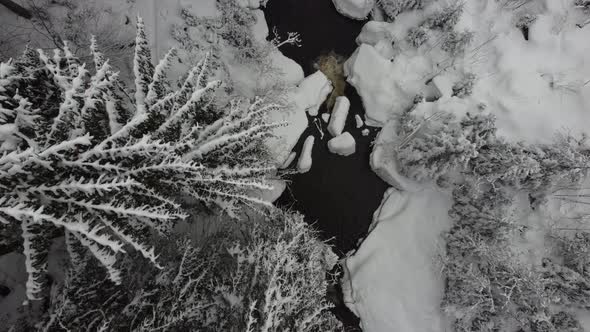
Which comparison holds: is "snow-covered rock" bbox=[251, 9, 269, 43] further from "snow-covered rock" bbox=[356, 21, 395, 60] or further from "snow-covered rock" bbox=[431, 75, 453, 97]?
"snow-covered rock" bbox=[431, 75, 453, 97]

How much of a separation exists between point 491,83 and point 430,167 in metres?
4.04

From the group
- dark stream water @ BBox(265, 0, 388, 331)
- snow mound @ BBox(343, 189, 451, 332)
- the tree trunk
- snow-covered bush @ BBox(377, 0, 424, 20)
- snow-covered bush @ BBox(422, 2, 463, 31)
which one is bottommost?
snow mound @ BBox(343, 189, 451, 332)

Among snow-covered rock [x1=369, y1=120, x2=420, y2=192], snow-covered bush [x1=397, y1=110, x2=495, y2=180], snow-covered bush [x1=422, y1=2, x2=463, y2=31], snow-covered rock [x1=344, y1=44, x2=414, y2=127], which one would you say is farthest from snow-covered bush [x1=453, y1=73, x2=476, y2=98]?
snow-covered rock [x1=369, y1=120, x2=420, y2=192]

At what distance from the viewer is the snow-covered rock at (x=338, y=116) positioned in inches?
428

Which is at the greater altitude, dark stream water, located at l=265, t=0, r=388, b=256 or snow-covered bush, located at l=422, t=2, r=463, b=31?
snow-covered bush, located at l=422, t=2, r=463, b=31

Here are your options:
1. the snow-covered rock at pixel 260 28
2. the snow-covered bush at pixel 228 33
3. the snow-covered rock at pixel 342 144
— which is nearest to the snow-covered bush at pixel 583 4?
the snow-covered rock at pixel 342 144

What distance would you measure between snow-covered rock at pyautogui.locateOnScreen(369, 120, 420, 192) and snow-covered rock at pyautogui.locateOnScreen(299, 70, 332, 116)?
96.1 inches

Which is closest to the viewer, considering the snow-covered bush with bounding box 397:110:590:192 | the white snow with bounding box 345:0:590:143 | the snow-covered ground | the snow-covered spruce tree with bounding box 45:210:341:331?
the snow-covered spruce tree with bounding box 45:210:341:331

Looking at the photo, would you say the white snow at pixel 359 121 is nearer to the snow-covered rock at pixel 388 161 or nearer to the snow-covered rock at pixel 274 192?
the snow-covered rock at pixel 388 161

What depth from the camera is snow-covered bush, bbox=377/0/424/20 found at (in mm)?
11156

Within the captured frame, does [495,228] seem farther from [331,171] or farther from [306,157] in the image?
[306,157]

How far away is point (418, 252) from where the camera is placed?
10070 millimetres

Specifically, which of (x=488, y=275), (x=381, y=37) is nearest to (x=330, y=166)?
(x=381, y=37)

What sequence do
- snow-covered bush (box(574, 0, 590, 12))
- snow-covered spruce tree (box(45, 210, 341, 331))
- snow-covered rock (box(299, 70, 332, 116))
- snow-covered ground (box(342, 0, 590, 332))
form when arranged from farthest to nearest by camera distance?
snow-covered bush (box(574, 0, 590, 12)) → snow-covered rock (box(299, 70, 332, 116)) → snow-covered ground (box(342, 0, 590, 332)) → snow-covered spruce tree (box(45, 210, 341, 331))
